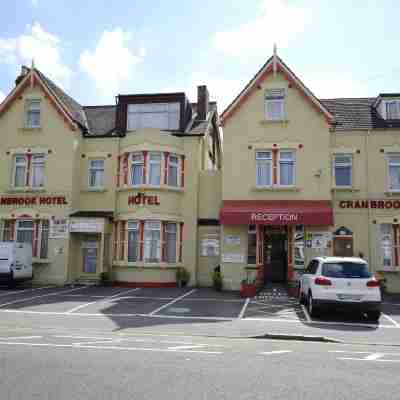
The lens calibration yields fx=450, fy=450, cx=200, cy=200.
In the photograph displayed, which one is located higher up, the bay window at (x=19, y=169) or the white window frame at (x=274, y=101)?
the white window frame at (x=274, y=101)

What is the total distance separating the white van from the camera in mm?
20156

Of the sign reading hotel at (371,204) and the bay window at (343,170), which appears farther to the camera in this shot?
the bay window at (343,170)

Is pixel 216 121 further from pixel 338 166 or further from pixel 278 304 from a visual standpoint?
pixel 278 304

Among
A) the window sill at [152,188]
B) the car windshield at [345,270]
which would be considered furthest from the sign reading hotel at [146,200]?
the car windshield at [345,270]

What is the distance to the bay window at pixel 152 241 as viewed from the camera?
22484mm

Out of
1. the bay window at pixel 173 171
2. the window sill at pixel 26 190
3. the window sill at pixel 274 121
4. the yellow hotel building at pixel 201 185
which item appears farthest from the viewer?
the window sill at pixel 26 190

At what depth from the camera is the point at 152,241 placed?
74.3 ft

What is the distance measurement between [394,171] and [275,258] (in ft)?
23.6

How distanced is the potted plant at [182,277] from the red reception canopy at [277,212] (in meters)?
3.66

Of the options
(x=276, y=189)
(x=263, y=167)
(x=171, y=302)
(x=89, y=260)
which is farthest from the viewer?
(x=89, y=260)

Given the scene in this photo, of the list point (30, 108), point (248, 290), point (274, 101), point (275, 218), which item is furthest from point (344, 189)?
point (30, 108)

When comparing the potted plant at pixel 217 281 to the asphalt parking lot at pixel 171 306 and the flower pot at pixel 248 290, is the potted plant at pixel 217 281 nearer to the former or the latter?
the asphalt parking lot at pixel 171 306

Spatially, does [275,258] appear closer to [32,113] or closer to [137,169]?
[137,169]

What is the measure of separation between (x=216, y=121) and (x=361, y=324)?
19496mm
